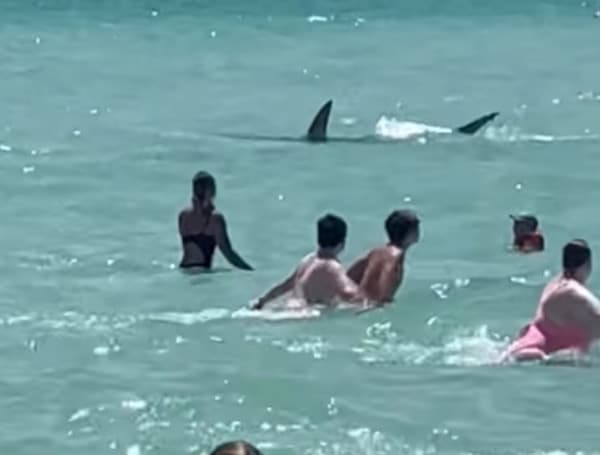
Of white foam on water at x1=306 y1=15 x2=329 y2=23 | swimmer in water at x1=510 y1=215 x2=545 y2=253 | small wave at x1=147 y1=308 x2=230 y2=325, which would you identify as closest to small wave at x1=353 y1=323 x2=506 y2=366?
small wave at x1=147 y1=308 x2=230 y2=325

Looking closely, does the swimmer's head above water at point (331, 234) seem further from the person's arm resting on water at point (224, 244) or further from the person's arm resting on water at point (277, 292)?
the person's arm resting on water at point (224, 244)

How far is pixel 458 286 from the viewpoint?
15836 millimetres

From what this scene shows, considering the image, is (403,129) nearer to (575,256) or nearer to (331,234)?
(331,234)

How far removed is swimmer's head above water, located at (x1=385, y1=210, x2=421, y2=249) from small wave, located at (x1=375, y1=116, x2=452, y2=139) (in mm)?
11514

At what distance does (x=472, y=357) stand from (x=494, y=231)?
5.60 meters

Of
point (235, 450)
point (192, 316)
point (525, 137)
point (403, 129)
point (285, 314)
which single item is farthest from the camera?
point (403, 129)

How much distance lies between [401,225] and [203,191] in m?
2.48

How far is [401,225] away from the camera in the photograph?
1358cm

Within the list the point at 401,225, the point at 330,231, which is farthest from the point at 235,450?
the point at 401,225

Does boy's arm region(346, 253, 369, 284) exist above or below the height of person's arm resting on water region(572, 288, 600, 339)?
above

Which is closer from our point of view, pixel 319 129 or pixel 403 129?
pixel 319 129

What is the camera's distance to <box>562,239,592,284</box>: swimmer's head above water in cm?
1233

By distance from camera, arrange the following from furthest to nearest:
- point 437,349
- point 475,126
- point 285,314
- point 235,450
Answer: point 475,126 < point 285,314 < point 437,349 < point 235,450

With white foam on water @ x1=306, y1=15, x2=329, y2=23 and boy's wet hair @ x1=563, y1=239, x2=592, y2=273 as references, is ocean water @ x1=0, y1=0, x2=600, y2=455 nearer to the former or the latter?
boy's wet hair @ x1=563, y1=239, x2=592, y2=273
